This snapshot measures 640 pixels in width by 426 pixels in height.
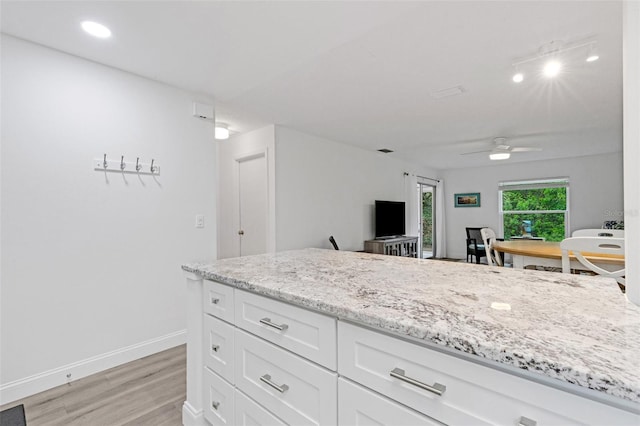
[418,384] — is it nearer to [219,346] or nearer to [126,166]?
[219,346]

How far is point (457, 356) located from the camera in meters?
0.71

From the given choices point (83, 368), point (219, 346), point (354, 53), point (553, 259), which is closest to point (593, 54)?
point (553, 259)

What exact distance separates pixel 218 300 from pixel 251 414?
0.51 meters

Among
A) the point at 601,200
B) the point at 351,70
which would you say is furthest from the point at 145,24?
the point at 601,200

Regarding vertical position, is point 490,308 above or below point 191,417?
above

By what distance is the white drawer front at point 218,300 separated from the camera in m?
1.38

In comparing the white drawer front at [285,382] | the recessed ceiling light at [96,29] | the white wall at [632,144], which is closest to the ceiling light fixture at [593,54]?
the white wall at [632,144]

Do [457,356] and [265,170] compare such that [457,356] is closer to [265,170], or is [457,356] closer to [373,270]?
[373,270]

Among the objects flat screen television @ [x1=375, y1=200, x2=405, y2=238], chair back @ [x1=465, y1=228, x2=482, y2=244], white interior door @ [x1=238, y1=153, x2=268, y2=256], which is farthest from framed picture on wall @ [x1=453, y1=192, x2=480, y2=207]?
white interior door @ [x1=238, y1=153, x2=268, y2=256]

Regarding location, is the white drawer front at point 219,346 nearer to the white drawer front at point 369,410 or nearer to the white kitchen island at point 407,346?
the white kitchen island at point 407,346

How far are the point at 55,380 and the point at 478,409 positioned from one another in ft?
8.88

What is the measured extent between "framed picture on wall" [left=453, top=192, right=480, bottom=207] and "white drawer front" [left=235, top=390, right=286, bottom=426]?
297 inches

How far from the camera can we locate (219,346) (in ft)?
4.73

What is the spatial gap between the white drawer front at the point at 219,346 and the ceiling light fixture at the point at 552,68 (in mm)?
2994
